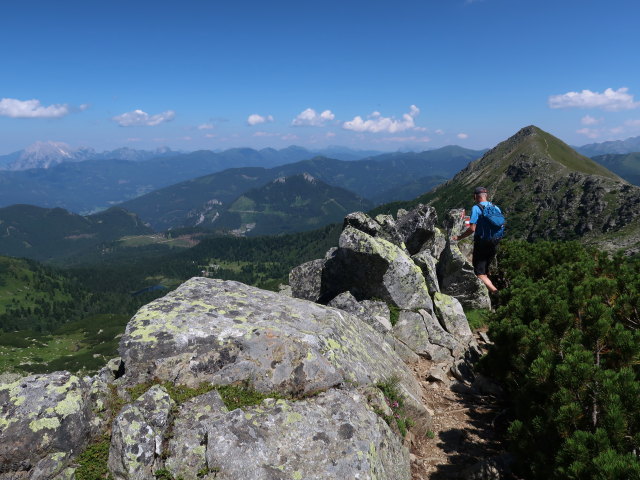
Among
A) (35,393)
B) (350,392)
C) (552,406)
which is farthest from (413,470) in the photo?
(35,393)

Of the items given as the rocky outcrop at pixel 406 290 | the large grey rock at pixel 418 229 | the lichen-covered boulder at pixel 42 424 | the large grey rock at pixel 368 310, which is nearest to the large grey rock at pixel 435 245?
the large grey rock at pixel 418 229

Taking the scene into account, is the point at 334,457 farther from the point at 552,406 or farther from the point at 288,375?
the point at 552,406

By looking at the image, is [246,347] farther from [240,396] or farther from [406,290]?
[406,290]

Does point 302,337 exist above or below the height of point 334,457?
above

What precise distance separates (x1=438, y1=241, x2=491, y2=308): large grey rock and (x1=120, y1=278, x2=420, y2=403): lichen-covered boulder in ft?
36.6

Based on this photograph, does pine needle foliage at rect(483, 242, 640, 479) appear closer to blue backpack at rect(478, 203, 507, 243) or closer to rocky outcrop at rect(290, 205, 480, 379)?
blue backpack at rect(478, 203, 507, 243)

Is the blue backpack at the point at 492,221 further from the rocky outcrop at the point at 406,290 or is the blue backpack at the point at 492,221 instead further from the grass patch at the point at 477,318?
the grass patch at the point at 477,318

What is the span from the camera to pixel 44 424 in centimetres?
852

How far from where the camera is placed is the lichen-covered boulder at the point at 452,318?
2072 cm

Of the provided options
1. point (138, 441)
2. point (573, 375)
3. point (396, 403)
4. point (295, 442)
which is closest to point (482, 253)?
point (396, 403)

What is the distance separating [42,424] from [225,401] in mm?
4243

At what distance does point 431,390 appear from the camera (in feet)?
51.7

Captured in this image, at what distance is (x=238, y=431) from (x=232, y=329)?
13.4 feet

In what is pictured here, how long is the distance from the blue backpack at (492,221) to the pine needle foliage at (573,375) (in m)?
3.58
